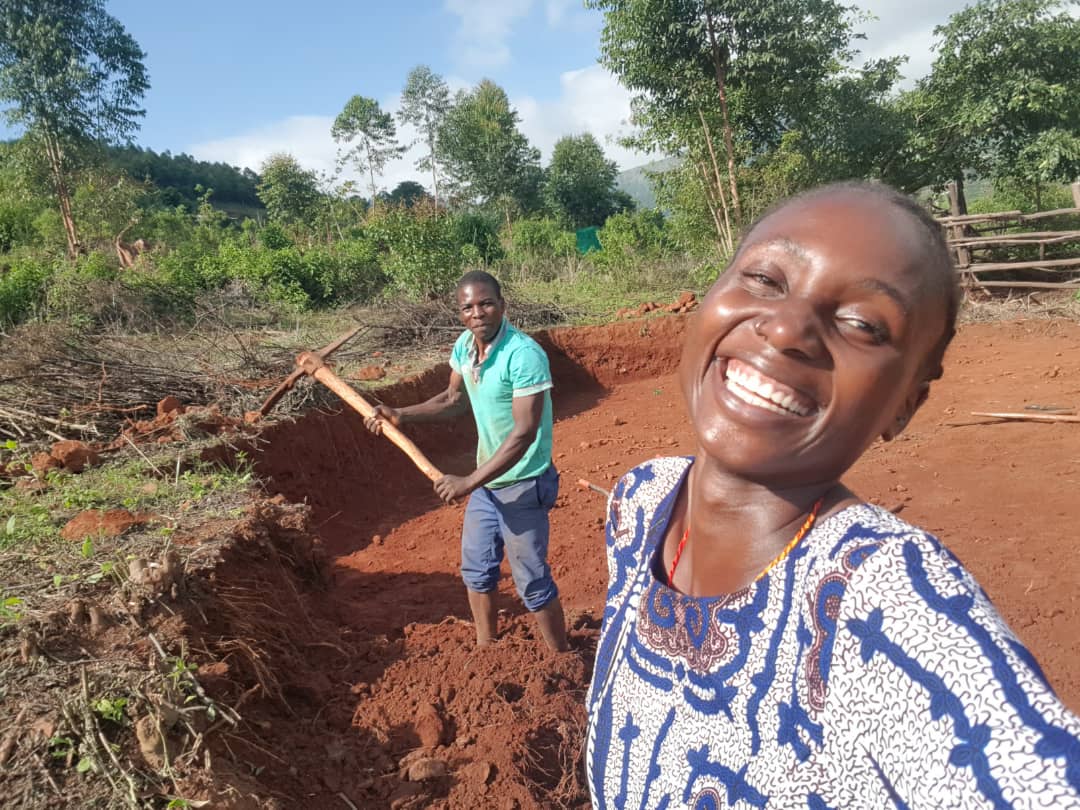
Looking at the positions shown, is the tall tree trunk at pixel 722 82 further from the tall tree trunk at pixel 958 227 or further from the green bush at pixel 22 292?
the green bush at pixel 22 292

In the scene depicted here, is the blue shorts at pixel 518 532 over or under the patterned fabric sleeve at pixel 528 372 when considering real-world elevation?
under

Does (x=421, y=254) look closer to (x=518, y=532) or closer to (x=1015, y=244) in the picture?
(x=518, y=532)

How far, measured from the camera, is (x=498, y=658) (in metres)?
3.39

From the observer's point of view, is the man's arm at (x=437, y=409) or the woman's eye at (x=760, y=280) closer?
the woman's eye at (x=760, y=280)

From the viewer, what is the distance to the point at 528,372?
10.3ft

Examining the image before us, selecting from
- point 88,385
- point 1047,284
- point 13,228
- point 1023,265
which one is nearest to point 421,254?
point 88,385

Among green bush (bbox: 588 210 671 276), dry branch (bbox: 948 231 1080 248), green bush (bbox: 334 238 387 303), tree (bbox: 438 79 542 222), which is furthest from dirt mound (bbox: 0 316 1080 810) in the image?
tree (bbox: 438 79 542 222)

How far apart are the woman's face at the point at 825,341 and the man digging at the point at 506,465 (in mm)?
2232

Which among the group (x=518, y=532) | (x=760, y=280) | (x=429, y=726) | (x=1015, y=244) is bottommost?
(x=429, y=726)

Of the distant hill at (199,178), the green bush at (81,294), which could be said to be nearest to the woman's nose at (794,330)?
the green bush at (81,294)

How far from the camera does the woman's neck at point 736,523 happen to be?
3.01 feet

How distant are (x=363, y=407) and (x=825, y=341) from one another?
126 inches

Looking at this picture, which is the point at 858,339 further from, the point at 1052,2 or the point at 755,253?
the point at 1052,2

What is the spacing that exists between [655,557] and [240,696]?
2290 millimetres
